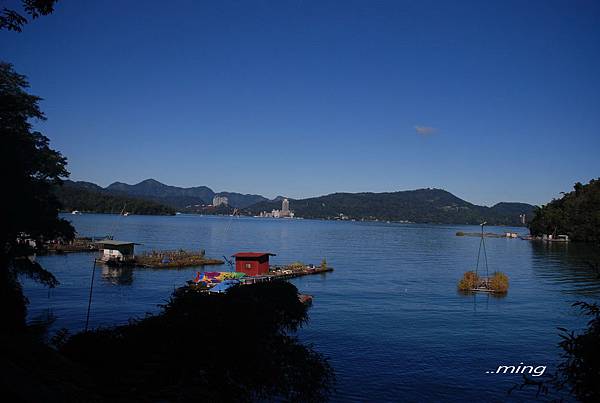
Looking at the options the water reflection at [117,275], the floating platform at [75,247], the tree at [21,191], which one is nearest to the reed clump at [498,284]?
the water reflection at [117,275]

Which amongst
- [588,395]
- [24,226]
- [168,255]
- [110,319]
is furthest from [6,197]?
[168,255]

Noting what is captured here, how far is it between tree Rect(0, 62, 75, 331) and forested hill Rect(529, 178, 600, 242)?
127m

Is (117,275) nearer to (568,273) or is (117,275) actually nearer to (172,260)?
(172,260)

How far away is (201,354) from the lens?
13.8 m

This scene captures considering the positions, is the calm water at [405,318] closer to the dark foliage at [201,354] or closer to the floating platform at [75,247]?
the dark foliage at [201,354]

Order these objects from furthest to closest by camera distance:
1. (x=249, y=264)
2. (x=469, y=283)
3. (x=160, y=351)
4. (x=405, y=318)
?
(x=249, y=264) < (x=469, y=283) < (x=405, y=318) < (x=160, y=351)

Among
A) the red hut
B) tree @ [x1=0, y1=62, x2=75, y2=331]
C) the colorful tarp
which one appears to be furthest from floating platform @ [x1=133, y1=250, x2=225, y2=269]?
tree @ [x1=0, y1=62, x2=75, y2=331]

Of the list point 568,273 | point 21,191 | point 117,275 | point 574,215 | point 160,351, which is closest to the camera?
point 160,351

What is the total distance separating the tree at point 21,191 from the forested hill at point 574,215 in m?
127

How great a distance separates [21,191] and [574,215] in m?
157

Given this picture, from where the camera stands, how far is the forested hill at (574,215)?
437ft

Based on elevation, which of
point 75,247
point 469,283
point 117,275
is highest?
point 469,283

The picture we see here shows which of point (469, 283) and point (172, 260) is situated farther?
point (172, 260)

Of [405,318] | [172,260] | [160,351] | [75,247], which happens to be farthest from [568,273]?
[75,247]
